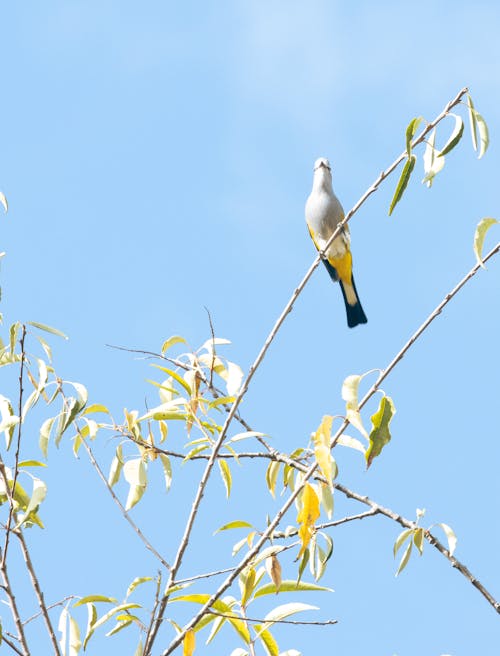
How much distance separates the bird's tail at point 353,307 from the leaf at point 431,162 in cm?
650

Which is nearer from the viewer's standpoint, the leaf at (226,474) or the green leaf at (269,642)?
the green leaf at (269,642)

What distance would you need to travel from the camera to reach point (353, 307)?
29.8 feet

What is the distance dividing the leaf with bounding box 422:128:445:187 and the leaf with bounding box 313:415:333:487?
70 cm

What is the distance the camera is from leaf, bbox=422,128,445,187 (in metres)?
2.38

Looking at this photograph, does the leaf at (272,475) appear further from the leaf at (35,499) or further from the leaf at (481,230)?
the leaf at (481,230)

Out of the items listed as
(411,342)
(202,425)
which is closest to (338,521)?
(202,425)

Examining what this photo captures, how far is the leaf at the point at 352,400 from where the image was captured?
204 cm

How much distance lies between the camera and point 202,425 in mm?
2344

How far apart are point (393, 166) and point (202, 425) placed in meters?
0.76

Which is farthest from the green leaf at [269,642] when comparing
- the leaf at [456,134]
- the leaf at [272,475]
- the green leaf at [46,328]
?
the leaf at [456,134]

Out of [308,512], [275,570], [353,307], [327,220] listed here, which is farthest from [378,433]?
[353,307]

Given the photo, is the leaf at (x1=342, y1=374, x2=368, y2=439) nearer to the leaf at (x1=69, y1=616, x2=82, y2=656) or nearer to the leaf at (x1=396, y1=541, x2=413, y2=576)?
the leaf at (x1=396, y1=541, x2=413, y2=576)

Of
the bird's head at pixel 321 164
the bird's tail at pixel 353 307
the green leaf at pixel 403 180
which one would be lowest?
the green leaf at pixel 403 180

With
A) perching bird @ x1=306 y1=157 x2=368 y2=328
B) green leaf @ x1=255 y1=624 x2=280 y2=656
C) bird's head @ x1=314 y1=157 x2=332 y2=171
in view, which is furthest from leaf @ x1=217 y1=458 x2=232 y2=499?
bird's head @ x1=314 y1=157 x2=332 y2=171
